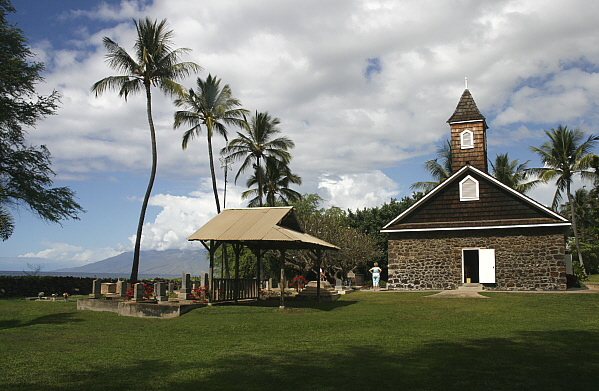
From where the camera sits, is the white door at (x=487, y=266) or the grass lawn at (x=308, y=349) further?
the white door at (x=487, y=266)

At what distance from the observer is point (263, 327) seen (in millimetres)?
14359

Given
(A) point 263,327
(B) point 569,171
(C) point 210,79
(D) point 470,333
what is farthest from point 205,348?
(B) point 569,171

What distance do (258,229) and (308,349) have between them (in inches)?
351

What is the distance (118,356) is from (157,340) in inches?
89.0

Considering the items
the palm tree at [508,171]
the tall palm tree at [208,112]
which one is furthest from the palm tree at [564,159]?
the tall palm tree at [208,112]

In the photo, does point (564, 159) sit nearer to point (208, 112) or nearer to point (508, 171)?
point (508, 171)

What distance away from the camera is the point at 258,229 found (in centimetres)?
1909

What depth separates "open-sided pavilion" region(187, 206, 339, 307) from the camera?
60.8 ft

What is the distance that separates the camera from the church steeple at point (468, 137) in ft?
98.2

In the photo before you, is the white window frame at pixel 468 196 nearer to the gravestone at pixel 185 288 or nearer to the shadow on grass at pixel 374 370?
the gravestone at pixel 185 288

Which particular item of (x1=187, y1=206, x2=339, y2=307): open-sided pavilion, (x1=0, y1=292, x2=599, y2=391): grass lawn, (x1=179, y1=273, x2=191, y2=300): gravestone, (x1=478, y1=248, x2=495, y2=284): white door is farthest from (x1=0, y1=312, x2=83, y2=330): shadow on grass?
(x1=478, y1=248, x2=495, y2=284): white door

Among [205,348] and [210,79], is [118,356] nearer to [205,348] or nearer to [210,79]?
[205,348]

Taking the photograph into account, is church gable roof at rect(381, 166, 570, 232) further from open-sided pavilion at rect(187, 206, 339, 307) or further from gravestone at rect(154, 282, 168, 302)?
gravestone at rect(154, 282, 168, 302)

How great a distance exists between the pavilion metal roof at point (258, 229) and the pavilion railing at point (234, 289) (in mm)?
1590
